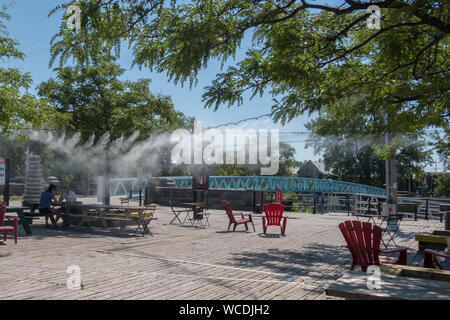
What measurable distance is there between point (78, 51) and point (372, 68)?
18.2ft

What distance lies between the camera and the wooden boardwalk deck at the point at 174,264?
209 inches

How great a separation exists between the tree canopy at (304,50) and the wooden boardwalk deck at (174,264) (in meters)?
2.84

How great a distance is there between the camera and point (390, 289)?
137 inches

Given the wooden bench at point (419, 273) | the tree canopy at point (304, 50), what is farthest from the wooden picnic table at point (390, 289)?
the tree canopy at point (304, 50)

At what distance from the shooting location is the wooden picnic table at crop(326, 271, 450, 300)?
3.34m

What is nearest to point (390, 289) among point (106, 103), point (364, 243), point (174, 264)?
point (364, 243)

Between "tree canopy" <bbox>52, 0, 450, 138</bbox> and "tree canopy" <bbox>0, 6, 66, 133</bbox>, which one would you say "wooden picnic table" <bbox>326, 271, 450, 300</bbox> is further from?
"tree canopy" <bbox>0, 6, 66, 133</bbox>

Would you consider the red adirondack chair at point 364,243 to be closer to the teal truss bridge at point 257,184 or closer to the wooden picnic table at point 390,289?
the wooden picnic table at point 390,289

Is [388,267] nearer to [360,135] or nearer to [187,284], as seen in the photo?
[187,284]

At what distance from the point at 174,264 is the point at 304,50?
428 centimetres

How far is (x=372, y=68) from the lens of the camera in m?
8.45

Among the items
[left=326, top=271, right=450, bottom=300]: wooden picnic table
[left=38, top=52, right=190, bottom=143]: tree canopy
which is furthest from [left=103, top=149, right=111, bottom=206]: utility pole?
[left=326, top=271, right=450, bottom=300]: wooden picnic table

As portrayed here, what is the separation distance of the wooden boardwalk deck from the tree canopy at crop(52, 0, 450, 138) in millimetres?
Result: 2837
